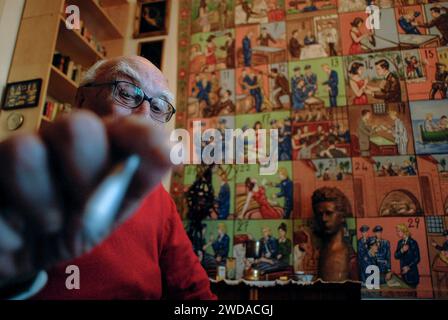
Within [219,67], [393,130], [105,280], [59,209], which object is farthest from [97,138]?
[219,67]

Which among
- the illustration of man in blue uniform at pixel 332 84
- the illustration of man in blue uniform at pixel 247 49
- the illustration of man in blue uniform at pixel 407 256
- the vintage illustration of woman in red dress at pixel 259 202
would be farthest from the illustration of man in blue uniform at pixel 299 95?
the illustration of man in blue uniform at pixel 407 256

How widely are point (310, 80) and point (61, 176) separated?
2350 millimetres

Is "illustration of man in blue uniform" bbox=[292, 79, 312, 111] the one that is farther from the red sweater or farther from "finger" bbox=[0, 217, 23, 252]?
"finger" bbox=[0, 217, 23, 252]

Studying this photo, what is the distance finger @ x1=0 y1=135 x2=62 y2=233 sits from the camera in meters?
0.18

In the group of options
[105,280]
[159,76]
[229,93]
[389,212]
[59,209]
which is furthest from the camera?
[229,93]

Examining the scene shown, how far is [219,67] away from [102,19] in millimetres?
1045

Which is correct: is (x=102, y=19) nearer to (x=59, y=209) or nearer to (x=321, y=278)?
(x=321, y=278)

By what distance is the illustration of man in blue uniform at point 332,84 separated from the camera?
2260 millimetres

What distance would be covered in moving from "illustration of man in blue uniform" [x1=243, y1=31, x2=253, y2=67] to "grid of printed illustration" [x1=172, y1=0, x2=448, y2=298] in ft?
0.04

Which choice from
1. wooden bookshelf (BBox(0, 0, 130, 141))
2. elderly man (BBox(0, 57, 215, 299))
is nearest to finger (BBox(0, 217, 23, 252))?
elderly man (BBox(0, 57, 215, 299))

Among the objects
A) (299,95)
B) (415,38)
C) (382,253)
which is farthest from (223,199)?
(415,38)

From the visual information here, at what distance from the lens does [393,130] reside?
83.4 inches

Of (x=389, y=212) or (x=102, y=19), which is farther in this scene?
(x=102, y=19)

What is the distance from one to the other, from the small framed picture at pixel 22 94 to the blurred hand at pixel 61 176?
6.43ft
